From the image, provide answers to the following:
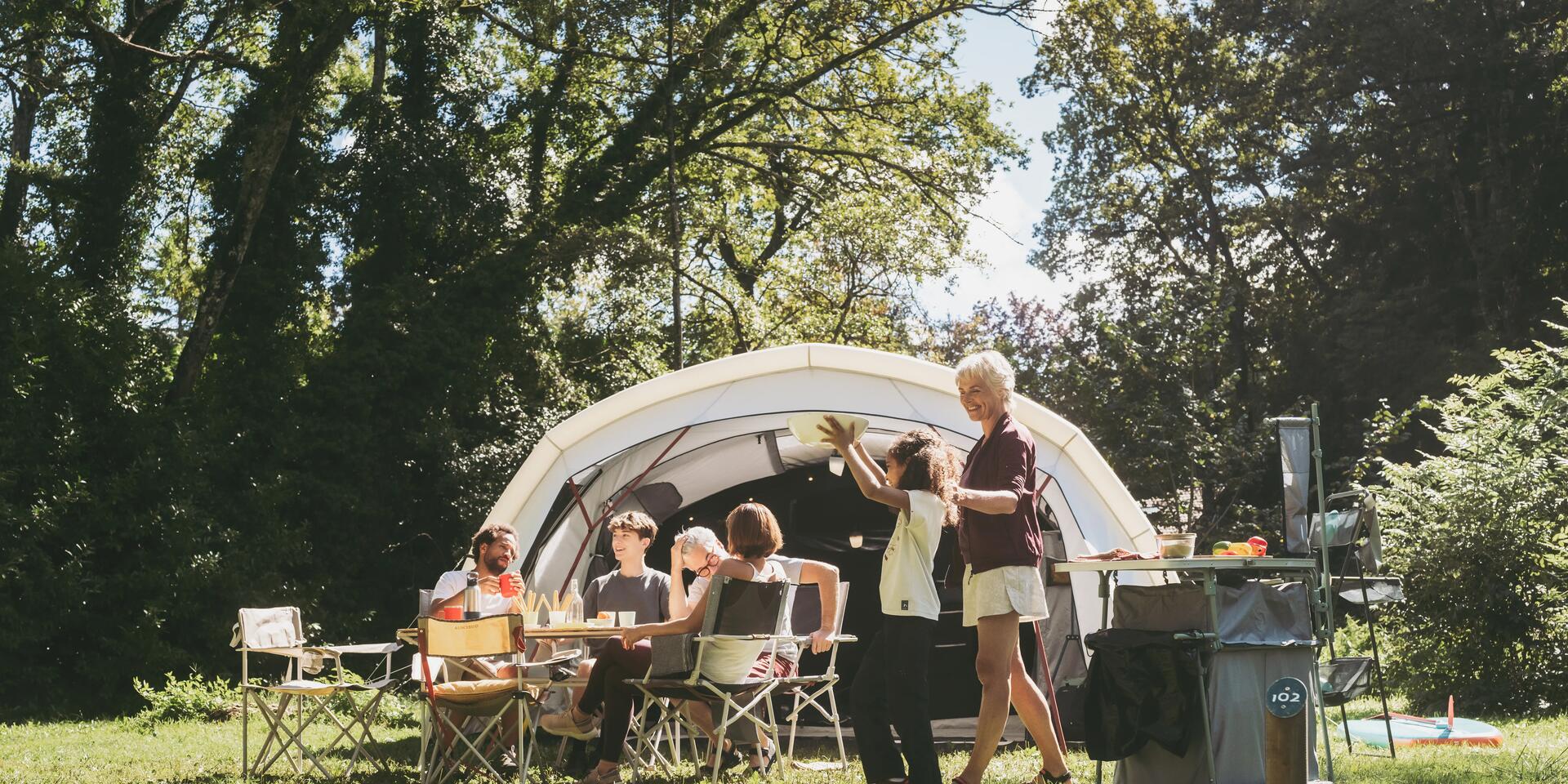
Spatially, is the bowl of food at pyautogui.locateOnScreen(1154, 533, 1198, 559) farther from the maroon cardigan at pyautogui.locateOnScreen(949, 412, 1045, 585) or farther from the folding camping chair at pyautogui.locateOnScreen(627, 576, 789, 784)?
the folding camping chair at pyautogui.locateOnScreen(627, 576, 789, 784)

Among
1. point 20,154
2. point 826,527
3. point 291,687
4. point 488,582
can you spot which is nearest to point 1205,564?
point 488,582

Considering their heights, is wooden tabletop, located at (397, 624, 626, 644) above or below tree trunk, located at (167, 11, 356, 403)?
below

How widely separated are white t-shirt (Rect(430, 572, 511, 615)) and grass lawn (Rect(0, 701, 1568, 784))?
73 cm

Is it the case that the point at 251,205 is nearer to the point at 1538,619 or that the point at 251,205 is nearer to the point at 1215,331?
the point at 1538,619

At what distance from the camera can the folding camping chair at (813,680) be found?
5.46 metres

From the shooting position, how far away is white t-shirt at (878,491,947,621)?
13.3 ft

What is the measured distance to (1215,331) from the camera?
17844mm

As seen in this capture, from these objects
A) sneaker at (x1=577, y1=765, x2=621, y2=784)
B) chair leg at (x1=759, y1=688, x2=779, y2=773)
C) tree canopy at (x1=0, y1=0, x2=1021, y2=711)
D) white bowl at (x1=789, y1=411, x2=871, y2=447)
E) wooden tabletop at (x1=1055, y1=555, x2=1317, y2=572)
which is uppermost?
tree canopy at (x1=0, y1=0, x2=1021, y2=711)

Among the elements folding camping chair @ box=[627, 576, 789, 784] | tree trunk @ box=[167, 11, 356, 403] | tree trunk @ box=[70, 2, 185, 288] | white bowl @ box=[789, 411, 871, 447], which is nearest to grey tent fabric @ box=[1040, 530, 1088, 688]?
folding camping chair @ box=[627, 576, 789, 784]

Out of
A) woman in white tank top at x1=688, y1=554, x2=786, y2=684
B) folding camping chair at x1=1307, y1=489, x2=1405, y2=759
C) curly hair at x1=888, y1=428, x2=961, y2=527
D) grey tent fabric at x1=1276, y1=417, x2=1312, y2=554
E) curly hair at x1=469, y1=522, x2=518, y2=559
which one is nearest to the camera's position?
curly hair at x1=888, y1=428, x2=961, y2=527

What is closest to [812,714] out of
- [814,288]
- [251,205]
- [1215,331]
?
[251,205]

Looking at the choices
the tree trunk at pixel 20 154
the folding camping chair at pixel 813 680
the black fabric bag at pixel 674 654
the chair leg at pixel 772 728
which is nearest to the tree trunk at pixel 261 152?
the tree trunk at pixel 20 154

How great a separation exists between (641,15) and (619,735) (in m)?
10.2

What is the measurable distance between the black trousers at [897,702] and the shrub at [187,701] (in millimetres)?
5690
